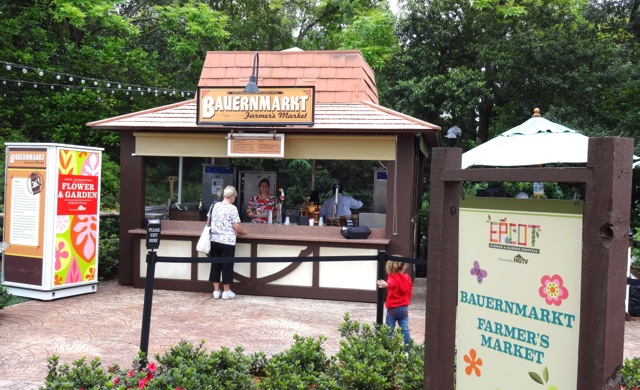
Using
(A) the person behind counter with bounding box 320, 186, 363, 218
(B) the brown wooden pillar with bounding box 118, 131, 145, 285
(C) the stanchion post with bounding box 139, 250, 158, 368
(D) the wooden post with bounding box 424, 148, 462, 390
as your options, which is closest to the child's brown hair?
(C) the stanchion post with bounding box 139, 250, 158, 368

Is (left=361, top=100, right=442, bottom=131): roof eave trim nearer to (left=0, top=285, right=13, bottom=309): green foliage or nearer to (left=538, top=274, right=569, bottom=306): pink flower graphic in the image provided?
(left=0, top=285, right=13, bottom=309): green foliage

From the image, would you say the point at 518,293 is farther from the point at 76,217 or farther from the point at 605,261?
the point at 76,217

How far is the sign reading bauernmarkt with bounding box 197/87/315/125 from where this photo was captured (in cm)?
927

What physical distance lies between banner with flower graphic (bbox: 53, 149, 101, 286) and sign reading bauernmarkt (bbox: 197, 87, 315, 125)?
6.12 ft

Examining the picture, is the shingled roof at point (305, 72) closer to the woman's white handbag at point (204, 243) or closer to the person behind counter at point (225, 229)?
the person behind counter at point (225, 229)

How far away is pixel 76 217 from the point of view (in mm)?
9086

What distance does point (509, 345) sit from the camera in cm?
284

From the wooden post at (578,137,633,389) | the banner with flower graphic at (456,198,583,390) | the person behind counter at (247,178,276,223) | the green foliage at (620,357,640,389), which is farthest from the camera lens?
the person behind counter at (247,178,276,223)

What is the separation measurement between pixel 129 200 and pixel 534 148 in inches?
253

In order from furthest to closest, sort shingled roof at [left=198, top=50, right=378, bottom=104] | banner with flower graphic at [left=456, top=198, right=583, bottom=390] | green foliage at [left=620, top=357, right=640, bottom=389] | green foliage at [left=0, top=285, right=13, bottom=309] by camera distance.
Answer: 1. shingled roof at [left=198, top=50, right=378, bottom=104]
2. green foliage at [left=0, top=285, right=13, bottom=309]
3. green foliage at [left=620, top=357, right=640, bottom=389]
4. banner with flower graphic at [left=456, top=198, right=583, bottom=390]

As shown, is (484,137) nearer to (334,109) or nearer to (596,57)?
(596,57)

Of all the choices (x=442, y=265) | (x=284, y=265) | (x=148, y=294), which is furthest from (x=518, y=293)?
(x=284, y=265)

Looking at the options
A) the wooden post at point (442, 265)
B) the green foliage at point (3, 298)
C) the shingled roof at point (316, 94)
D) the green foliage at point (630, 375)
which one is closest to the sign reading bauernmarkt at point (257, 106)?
the shingled roof at point (316, 94)

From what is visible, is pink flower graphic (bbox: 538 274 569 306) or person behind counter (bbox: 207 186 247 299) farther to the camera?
person behind counter (bbox: 207 186 247 299)
